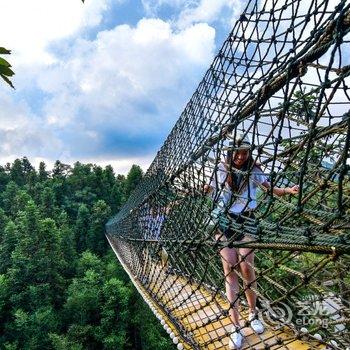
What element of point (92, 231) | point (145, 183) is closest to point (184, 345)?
point (145, 183)

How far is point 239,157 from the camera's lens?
4.49 ft

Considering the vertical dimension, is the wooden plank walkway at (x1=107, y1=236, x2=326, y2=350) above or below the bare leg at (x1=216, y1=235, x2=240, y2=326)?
below

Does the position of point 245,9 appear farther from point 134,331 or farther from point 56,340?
point 134,331

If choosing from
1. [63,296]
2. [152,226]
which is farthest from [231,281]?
[63,296]

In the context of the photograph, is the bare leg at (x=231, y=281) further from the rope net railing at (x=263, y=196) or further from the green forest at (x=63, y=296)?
the green forest at (x=63, y=296)

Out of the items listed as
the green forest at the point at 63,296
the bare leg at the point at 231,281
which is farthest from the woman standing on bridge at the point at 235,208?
the green forest at the point at 63,296

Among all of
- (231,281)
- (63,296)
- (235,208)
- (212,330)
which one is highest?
(235,208)

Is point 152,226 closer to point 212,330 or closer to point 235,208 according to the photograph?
point 212,330

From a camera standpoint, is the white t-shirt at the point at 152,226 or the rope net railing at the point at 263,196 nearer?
the rope net railing at the point at 263,196

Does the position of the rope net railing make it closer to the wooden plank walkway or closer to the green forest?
the wooden plank walkway

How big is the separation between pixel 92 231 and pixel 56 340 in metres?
9.01

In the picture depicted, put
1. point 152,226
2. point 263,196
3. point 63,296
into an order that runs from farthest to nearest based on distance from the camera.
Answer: point 63,296 < point 152,226 < point 263,196

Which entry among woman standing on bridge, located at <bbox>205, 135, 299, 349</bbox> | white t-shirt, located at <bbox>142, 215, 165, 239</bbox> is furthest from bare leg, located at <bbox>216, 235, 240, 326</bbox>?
white t-shirt, located at <bbox>142, 215, 165, 239</bbox>

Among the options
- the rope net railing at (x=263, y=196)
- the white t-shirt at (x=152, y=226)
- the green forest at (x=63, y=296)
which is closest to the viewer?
the rope net railing at (x=263, y=196)
